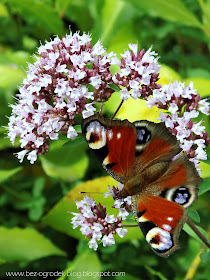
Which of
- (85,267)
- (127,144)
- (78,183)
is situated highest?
(127,144)

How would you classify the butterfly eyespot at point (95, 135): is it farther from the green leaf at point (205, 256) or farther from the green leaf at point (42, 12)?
the green leaf at point (42, 12)

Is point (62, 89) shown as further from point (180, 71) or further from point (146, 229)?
point (180, 71)

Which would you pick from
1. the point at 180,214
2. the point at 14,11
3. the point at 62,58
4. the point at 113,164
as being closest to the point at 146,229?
the point at 180,214

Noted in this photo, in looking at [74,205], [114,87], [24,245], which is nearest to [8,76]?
[74,205]

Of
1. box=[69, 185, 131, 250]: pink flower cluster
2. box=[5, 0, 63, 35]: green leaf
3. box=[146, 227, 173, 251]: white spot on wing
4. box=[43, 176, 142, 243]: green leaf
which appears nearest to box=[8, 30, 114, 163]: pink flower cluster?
box=[69, 185, 131, 250]: pink flower cluster

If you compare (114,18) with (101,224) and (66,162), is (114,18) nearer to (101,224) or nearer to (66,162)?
(66,162)
